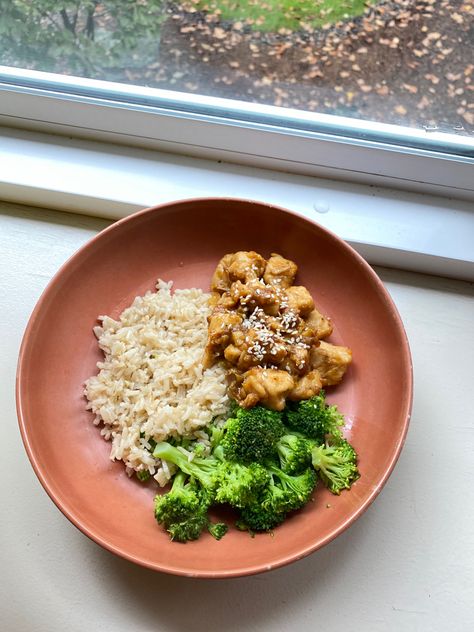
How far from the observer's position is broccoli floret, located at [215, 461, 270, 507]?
1857mm

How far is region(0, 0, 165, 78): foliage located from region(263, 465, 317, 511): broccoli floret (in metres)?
1.48

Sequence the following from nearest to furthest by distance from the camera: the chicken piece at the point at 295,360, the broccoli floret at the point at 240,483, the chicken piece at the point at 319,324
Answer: the broccoli floret at the point at 240,483 → the chicken piece at the point at 295,360 → the chicken piece at the point at 319,324

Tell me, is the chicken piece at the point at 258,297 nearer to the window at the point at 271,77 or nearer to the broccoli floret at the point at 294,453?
the broccoli floret at the point at 294,453

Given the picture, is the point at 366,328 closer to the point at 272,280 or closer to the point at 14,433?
the point at 272,280

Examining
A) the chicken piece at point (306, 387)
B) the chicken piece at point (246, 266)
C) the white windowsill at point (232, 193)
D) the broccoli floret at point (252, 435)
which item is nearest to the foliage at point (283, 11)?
the white windowsill at point (232, 193)

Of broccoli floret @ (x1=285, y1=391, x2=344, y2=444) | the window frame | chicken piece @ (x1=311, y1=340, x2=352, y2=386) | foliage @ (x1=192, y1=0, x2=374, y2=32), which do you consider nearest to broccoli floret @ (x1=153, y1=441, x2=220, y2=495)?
broccoli floret @ (x1=285, y1=391, x2=344, y2=444)

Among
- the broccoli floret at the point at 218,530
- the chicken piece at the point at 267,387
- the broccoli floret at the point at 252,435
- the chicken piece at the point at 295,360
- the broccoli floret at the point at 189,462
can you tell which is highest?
the chicken piece at the point at 295,360

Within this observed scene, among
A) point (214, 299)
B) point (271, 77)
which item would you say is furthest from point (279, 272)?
point (271, 77)

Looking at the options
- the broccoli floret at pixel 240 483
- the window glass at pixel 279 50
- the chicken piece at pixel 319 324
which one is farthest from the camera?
the window glass at pixel 279 50

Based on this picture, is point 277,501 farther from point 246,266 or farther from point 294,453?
point 246,266

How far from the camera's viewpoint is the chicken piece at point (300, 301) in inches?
80.0

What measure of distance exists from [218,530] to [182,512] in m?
0.12

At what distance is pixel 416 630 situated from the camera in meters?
1.98

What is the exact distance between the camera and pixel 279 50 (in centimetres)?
234
